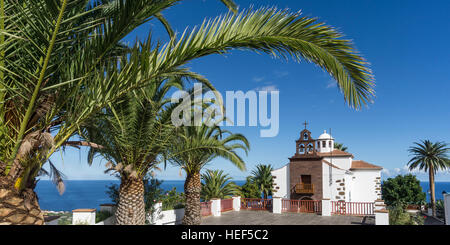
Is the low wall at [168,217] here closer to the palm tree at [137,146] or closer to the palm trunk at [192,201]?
the palm trunk at [192,201]

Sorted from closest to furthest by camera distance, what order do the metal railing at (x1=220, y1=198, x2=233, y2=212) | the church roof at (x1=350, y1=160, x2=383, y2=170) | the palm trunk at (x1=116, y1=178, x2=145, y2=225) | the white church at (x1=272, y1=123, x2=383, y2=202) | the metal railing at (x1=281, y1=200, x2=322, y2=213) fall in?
the palm trunk at (x1=116, y1=178, x2=145, y2=225) → the metal railing at (x1=220, y1=198, x2=233, y2=212) → the metal railing at (x1=281, y1=200, x2=322, y2=213) → the white church at (x1=272, y1=123, x2=383, y2=202) → the church roof at (x1=350, y1=160, x2=383, y2=170)

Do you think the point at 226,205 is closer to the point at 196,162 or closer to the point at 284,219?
the point at 284,219

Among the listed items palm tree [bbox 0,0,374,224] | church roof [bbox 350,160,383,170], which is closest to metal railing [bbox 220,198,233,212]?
church roof [bbox 350,160,383,170]

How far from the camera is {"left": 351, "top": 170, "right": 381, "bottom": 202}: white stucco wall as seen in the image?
88.4ft

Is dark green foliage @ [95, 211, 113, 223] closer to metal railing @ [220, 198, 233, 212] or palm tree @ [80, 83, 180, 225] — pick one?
palm tree @ [80, 83, 180, 225]

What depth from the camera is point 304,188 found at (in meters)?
23.0

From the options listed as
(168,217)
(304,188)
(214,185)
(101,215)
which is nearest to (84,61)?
(101,215)

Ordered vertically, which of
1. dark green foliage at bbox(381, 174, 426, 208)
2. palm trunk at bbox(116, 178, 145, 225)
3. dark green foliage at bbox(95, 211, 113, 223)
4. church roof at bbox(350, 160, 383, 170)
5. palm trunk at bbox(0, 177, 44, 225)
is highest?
church roof at bbox(350, 160, 383, 170)

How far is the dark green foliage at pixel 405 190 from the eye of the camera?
34250 mm

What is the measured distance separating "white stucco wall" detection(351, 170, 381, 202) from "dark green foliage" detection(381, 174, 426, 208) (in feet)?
31.0

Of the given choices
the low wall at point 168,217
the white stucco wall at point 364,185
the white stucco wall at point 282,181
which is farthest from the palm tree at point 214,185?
the white stucco wall at point 364,185

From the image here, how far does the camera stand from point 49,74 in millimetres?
3553

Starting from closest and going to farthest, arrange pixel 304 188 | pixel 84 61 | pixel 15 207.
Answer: pixel 15 207 < pixel 84 61 < pixel 304 188

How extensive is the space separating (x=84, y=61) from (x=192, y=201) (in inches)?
405
